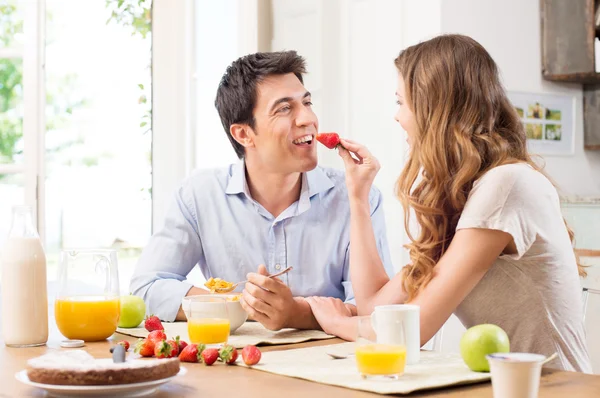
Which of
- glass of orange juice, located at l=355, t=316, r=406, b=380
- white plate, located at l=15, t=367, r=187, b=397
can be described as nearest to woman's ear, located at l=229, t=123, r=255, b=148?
glass of orange juice, located at l=355, t=316, r=406, b=380

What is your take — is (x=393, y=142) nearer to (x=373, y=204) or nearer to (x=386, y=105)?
(x=386, y=105)

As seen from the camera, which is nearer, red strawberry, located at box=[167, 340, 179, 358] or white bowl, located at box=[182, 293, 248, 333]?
red strawberry, located at box=[167, 340, 179, 358]

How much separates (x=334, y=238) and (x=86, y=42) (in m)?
2.42

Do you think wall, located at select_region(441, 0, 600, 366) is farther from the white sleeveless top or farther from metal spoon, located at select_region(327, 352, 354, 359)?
metal spoon, located at select_region(327, 352, 354, 359)

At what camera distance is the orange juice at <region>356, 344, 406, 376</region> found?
1.35m

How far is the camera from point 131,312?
2.04 m

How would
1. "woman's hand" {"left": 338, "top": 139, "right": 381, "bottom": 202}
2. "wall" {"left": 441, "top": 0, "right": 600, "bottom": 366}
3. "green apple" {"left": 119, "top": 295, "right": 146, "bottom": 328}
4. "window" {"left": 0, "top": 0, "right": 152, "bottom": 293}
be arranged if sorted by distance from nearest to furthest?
1. "green apple" {"left": 119, "top": 295, "right": 146, "bottom": 328}
2. "woman's hand" {"left": 338, "top": 139, "right": 381, "bottom": 202}
3. "wall" {"left": 441, "top": 0, "right": 600, "bottom": 366}
4. "window" {"left": 0, "top": 0, "right": 152, "bottom": 293}

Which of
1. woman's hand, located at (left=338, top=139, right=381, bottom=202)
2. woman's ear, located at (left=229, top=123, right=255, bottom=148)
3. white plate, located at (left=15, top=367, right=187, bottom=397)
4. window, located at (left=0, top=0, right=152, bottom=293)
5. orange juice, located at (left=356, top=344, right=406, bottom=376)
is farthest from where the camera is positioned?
window, located at (left=0, top=0, right=152, bottom=293)

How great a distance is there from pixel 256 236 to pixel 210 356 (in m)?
1.01

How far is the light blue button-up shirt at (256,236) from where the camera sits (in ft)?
7.98

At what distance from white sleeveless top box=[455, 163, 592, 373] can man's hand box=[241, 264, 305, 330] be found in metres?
0.41

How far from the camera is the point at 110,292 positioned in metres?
1.84

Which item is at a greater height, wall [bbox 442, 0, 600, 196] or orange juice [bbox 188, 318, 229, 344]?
wall [bbox 442, 0, 600, 196]

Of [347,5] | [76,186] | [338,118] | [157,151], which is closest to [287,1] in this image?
[347,5]
